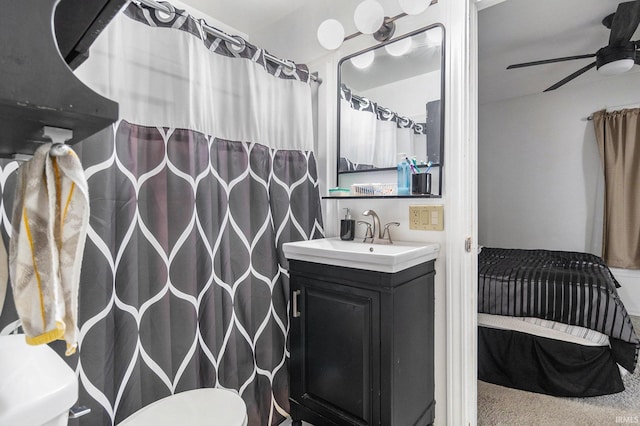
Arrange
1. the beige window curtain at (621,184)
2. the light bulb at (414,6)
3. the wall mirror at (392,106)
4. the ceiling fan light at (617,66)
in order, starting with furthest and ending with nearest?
the beige window curtain at (621,184) < the ceiling fan light at (617,66) < the wall mirror at (392,106) < the light bulb at (414,6)

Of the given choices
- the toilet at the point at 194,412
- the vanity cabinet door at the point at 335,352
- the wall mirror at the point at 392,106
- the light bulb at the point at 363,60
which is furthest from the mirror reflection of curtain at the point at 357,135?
the toilet at the point at 194,412

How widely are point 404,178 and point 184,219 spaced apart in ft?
3.40

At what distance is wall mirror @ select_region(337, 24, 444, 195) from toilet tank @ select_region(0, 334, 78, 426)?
148cm

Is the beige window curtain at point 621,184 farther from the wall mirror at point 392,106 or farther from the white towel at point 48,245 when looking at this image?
the white towel at point 48,245

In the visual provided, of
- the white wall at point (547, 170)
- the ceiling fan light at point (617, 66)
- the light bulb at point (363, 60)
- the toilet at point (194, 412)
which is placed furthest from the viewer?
the white wall at point (547, 170)

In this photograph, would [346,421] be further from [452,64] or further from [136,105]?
[452,64]

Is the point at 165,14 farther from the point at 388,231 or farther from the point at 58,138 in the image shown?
the point at 388,231

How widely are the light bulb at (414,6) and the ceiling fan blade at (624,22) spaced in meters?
1.48

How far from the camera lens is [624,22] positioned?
2164 mm

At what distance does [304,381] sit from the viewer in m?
1.54

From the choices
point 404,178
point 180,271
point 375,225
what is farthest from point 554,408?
point 180,271

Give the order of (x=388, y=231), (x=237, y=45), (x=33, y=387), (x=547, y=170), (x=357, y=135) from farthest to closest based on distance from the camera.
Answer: (x=547, y=170), (x=357, y=135), (x=388, y=231), (x=237, y=45), (x=33, y=387)

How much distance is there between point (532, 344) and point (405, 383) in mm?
1268

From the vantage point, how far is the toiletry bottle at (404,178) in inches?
63.4
